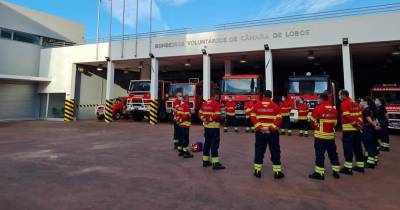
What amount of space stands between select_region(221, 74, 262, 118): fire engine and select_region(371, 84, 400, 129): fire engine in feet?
18.7

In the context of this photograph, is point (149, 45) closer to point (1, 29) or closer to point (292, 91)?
point (292, 91)

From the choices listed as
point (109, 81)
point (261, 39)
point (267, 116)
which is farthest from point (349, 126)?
point (109, 81)

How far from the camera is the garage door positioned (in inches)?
773

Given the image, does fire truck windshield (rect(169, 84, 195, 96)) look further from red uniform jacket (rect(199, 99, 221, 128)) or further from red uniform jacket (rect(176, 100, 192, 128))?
red uniform jacket (rect(199, 99, 221, 128))

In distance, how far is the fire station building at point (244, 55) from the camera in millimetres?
13109

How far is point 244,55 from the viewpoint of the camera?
55.1 ft

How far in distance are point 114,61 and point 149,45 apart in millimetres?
3363

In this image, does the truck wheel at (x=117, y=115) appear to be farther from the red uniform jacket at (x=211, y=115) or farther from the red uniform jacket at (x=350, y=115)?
the red uniform jacket at (x=350, y=115)

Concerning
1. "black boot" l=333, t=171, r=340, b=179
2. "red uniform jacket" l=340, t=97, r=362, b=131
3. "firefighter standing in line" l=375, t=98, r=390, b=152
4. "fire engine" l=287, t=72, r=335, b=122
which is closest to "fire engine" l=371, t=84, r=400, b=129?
"fire engine" l=287, t=72, r=335, b=122

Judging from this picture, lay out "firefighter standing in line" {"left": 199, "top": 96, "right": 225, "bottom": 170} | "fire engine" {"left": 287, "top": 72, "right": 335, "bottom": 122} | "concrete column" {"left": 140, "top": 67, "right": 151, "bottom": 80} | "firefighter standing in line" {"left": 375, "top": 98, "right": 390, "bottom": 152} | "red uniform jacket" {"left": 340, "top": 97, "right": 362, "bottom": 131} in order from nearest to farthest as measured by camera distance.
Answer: "red uniform jacket" {"left": 340, "top": 97, "right": 362, "bottom": 131} → "firefighter standing in line" {"left": 199, "top": 96, "right": 225, "bottom": 170} → "firefighter standing in line" {"left": 375, "top": 98, "right": 390, "bottom": 152} → "fire engine" {"left": 287, "top": 72, "right": 335, "bottom": 122} → "concrete column" {"left": 140, "top": 67, "right": 151, "bottom": 80}

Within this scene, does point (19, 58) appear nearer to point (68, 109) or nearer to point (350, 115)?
point (68, 109)

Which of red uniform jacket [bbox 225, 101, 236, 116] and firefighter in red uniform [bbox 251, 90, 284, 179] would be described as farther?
red uniform jacket [bbox 225, 101, 236, 116]

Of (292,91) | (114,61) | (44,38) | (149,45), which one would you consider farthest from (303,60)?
(44,38)

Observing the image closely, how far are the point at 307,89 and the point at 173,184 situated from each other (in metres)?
Answer: 9.85
